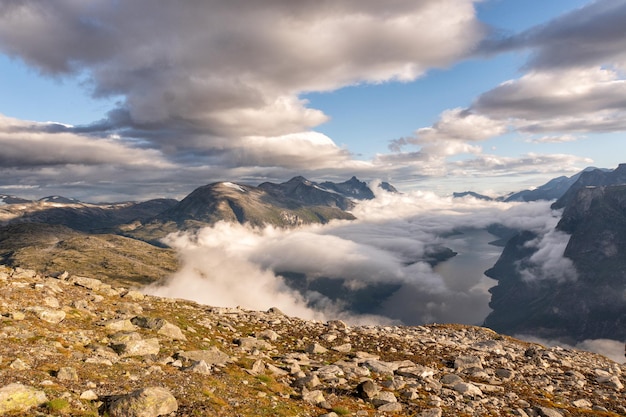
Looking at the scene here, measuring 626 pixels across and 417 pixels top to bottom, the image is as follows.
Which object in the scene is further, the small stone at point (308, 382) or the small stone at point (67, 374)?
the small stone at point (308, 382)

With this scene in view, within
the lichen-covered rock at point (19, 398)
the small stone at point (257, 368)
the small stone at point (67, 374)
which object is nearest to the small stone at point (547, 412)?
the small stone at point (257, 368)

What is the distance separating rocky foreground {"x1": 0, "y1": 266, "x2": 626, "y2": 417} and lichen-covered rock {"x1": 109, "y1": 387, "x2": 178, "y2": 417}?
5 centimetres

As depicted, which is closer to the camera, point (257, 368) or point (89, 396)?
point (89, 396)

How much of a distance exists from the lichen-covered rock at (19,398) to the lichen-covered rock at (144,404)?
2575 millimetres

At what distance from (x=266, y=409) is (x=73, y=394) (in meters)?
8.27

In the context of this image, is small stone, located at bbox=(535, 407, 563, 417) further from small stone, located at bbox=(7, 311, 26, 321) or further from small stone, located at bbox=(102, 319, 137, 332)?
small stone, located at bbox=(7, 311, 26, 321)

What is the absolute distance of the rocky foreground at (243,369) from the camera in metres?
15.1

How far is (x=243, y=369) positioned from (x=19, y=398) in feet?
38.9

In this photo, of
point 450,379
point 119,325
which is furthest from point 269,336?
point 450,379

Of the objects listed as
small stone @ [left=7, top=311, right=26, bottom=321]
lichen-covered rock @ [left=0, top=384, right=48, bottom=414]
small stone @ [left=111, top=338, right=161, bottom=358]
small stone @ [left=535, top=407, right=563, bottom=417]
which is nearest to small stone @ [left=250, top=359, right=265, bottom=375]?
small stone @ [left=111, top=338, right=161, bottom=358]

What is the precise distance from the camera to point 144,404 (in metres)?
13.8

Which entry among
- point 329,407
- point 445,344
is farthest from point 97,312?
point 445,344

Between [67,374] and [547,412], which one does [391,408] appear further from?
[67,374]

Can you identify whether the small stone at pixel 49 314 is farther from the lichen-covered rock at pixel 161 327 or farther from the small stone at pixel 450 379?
the small stone at pixel 450 379
